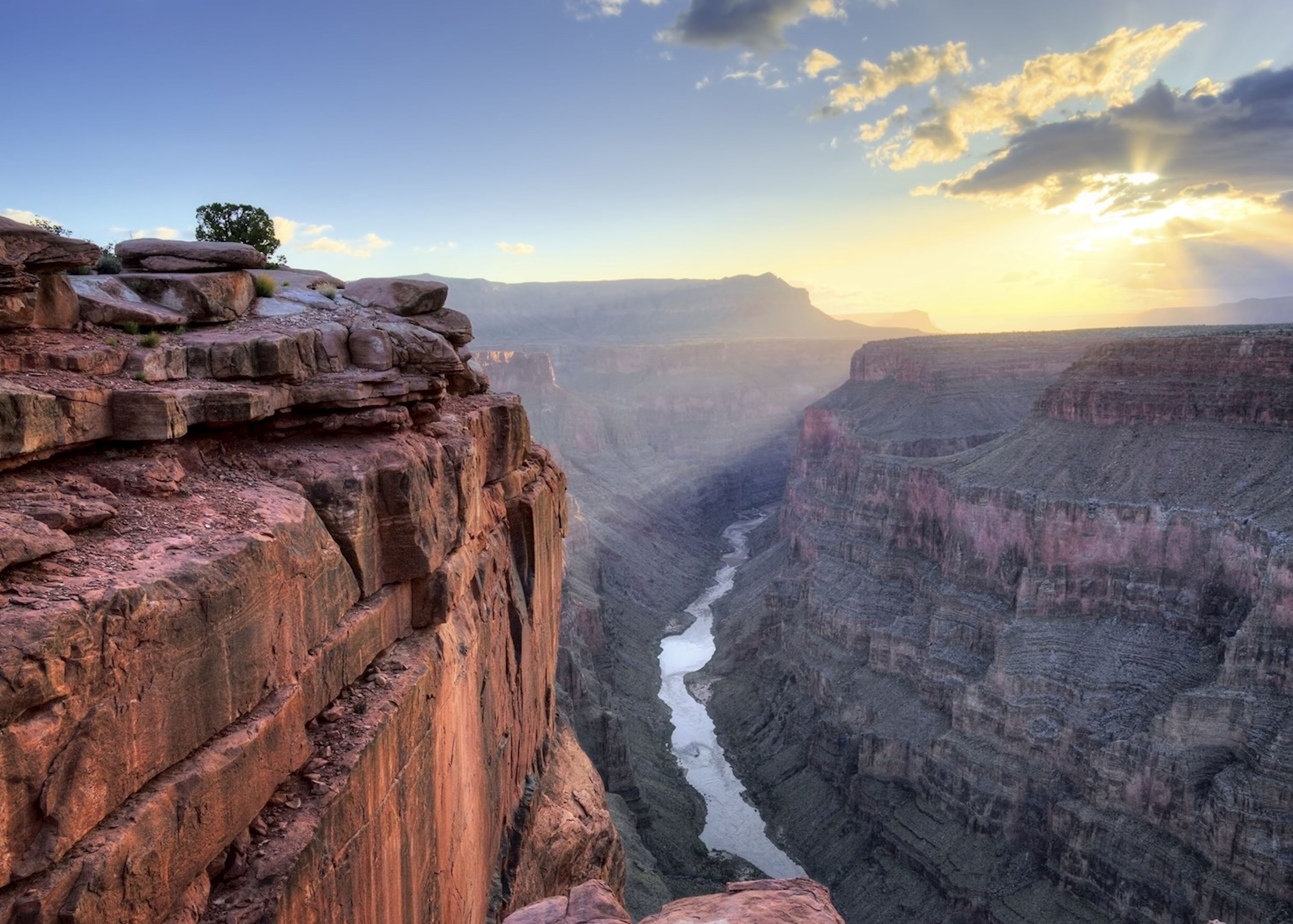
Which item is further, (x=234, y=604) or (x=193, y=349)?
(x=193, y=349)

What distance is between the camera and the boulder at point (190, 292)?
1237cm

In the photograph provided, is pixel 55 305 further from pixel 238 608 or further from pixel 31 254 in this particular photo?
pixel 238 608

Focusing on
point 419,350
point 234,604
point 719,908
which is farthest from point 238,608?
point 419,350

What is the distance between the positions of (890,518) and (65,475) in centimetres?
5706

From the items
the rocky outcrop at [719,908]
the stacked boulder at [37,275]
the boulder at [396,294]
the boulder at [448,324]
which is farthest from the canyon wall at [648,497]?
the stacked boulder at [37,275]

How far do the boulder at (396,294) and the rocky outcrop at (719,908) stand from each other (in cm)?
1240

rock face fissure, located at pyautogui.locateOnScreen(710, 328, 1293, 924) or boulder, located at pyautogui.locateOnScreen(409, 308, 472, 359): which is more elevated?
boulder, located at pyautogui.locateOnScreen(409, 308, 472, 359)

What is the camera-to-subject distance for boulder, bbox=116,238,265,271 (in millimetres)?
13625

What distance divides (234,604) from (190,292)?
249 inches

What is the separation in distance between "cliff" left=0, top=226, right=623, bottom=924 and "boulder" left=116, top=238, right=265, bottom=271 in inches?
2.0

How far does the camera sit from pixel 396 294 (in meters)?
17.5

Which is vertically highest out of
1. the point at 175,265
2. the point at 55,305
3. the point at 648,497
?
the point at 175,265

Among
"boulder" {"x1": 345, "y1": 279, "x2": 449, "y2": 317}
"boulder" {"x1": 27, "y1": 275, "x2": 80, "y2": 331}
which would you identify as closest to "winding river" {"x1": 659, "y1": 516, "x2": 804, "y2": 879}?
"boulder" {"x1": 345, "y1": 279, "x2": 449, "y2": 317}

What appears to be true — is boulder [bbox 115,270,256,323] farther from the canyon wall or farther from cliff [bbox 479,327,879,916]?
cliff [bbox 479,327,879,916]
